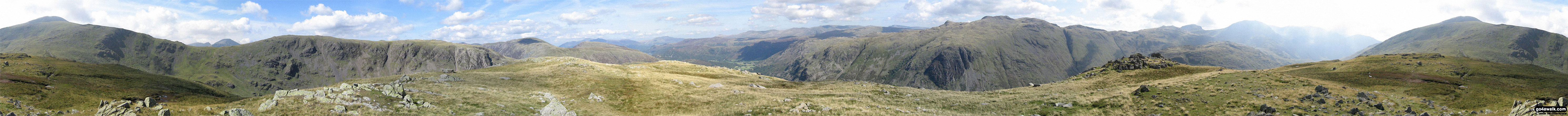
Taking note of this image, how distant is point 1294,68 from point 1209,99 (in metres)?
39.4

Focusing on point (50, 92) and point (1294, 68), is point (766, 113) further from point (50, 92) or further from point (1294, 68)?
point (1294, 68)

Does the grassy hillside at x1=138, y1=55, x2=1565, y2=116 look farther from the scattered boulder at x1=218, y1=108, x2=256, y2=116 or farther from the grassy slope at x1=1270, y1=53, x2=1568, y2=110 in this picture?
the scattered boulder at x1=218, y1=108, x2=256, y2=116

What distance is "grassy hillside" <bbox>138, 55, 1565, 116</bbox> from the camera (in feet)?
115

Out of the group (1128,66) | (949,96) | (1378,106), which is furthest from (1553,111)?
(1128,66)

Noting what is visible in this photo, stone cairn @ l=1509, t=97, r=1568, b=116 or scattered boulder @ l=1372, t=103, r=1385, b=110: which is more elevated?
stone cairn @ l=1509, t=97, r=1568, b=116

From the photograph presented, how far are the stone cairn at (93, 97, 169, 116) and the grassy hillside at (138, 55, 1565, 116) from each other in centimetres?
101

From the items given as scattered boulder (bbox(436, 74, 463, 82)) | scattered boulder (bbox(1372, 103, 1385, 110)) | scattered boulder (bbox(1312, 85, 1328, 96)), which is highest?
scattered boulder (bbox(436, 74, 463, 82))

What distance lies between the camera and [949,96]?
168ft

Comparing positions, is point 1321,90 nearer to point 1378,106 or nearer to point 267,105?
point 1378,106

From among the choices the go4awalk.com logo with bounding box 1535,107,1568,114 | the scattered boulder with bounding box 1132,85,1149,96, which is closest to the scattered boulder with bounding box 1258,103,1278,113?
the scattered boulder with bounding box 1132,85,1149,96

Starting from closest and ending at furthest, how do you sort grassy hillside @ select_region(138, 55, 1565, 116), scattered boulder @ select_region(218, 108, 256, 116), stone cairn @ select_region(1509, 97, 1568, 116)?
stone cairn @ select_region(1509, 97, 1568, 116) → scattered boulder @ select_region(218, 108, 256, 116) → grassy hillside @ select_region(138, 55, 1565, 116)

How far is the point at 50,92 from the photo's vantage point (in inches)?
1462

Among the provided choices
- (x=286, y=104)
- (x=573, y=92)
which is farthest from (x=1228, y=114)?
(x=286, y=104)

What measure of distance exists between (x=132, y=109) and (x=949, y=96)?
5360 cm
